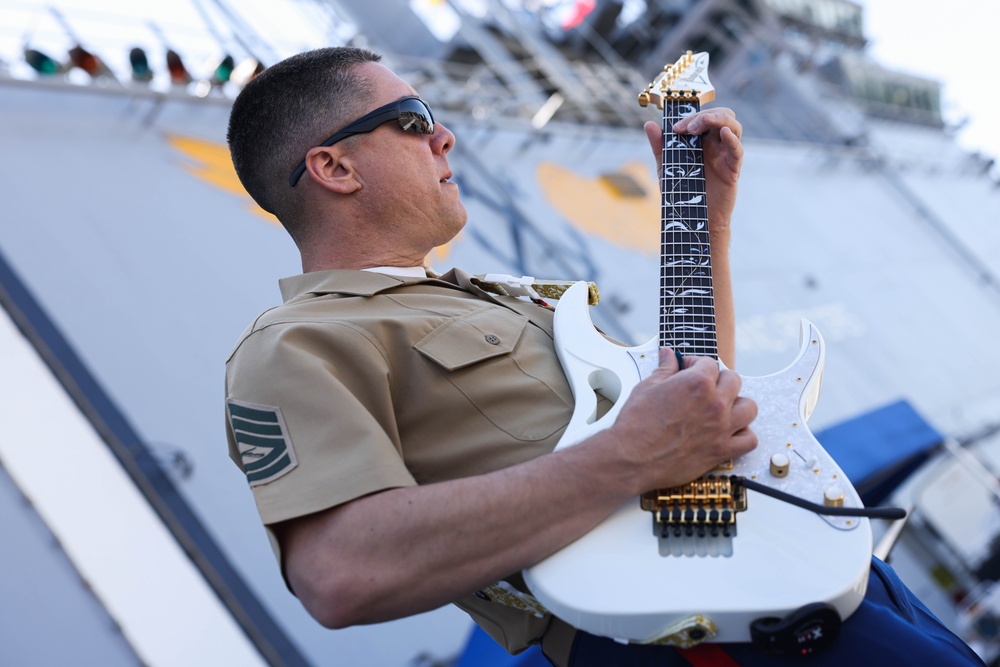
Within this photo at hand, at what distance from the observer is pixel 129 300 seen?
3875mm

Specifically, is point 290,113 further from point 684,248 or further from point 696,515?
point 696,515

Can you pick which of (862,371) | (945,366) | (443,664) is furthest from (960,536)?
(443,664)

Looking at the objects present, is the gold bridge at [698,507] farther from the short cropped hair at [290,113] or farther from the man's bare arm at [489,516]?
the short cropped hair at [290,113]

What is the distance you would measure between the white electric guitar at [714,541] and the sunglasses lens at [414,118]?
0.71m

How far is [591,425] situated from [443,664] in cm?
263

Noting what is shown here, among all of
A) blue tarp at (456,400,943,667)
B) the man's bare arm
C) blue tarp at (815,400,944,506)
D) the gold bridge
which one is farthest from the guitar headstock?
blue tarp at (815,400,944,506)

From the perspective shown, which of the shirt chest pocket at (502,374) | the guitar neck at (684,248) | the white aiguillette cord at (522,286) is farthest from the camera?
the white aiguillette cord at (522,286)

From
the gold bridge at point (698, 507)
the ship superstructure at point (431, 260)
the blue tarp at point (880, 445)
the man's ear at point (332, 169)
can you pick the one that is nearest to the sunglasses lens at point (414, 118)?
the man's ear at point (332, 169)

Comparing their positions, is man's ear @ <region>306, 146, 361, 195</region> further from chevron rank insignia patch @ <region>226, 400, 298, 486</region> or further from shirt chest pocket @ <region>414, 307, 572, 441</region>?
chevron rank insignia patch @ <region>226, 400, 298, 486</region>

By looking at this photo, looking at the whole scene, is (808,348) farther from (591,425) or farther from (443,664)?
(443,664)

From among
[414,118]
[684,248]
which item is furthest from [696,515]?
[414,118]

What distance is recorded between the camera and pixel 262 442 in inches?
56.4

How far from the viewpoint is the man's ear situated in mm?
1963

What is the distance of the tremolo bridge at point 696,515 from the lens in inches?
54.6
